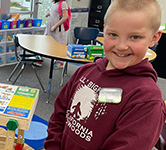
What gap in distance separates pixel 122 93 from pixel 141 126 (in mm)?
127

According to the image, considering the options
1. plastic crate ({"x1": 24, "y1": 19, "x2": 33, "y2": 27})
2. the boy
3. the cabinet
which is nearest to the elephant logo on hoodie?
the boy

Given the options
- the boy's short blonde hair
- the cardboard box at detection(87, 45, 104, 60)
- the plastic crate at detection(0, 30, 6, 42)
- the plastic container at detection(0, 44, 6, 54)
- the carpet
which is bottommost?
the carpet

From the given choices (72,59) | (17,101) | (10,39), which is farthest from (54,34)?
(17,101)

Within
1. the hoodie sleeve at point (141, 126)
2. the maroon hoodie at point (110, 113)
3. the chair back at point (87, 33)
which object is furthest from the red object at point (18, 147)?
the chair back at point (87, 33)

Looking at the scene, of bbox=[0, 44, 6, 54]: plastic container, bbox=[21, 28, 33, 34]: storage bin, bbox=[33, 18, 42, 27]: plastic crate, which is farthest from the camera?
bbox=[33, 18, 42, 27]: plastic crate

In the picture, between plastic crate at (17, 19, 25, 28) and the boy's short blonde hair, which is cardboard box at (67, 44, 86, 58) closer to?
plastic crate at (17, 19, 25, 28)

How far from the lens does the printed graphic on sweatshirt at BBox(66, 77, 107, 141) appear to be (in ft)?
3.07

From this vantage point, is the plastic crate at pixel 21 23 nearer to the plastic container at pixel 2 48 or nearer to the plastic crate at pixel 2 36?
the plastic crate at pixel 2 36

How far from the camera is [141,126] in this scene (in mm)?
820

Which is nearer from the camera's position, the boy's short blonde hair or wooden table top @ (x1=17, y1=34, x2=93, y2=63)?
the boy's short blonde hair

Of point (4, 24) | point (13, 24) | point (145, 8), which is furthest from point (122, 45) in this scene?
point (13, 24)

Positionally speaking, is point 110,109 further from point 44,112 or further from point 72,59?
point 44,112

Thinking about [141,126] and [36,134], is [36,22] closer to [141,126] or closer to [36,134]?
[36,134]

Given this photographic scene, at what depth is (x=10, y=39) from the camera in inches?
195
